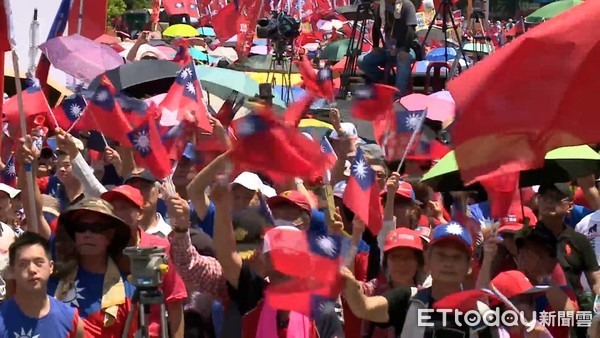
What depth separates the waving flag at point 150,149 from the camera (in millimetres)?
7312

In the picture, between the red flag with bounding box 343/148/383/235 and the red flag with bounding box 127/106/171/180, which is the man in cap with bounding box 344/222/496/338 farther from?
the red flag with bounding box 127/106/171/180

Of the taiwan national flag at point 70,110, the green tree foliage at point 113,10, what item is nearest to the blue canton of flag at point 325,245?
the taiwan national flag at point 70,110

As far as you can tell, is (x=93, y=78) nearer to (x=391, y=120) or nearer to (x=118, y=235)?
(x=391, y=120)

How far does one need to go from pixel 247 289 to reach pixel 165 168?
1.30 m

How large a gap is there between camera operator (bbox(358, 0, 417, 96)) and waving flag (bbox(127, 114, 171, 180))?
19.7 feet

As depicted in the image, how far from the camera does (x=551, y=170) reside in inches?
303

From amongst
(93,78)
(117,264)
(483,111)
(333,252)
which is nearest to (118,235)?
(117,264)

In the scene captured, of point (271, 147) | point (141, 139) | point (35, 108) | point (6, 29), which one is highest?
point (6, 29)

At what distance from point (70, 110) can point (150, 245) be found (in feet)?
12.0

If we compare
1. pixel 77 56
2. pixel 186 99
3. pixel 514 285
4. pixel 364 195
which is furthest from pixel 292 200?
pixel 77 56

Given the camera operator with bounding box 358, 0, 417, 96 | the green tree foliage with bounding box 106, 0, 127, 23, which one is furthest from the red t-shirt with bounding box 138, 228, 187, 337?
the green tree foliage with bounding box 106, 0, 127, 23

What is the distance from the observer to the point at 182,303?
6230 millimetres

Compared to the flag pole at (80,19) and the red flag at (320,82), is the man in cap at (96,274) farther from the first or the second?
the red flag at (320,82)

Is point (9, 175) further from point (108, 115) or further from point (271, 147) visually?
point (271, 147)
